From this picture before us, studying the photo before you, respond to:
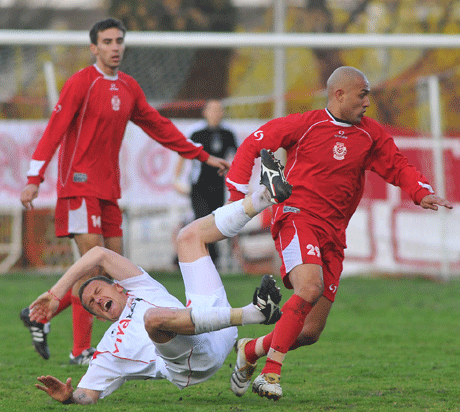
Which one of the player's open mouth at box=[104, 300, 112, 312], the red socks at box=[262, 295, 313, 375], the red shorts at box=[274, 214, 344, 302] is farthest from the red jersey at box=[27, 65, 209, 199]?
the red socks at box=[262, 295, 313, 375]


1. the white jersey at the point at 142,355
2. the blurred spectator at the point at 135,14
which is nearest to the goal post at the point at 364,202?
the blurred spectator at the point at 135,14

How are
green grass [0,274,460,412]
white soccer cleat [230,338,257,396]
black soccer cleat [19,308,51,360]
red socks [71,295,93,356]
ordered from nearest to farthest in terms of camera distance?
green grass [0,274,460,412]
white soccer cleat [230,338,257,396]
black soccer cleat [19,308,51,360]
red socks [71,295,93,356]

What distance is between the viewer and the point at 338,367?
5645mm

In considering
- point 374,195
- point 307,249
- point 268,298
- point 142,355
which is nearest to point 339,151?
point 307,249

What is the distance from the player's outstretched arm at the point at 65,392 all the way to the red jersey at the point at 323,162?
1.60 m

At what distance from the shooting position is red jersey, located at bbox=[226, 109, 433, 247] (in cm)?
490

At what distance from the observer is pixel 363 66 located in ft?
62.4

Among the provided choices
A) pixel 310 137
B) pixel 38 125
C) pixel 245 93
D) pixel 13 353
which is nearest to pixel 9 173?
pixel 38 125

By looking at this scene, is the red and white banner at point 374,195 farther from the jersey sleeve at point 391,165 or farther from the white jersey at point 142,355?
the white jersey at point 142,355

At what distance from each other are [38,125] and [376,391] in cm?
779

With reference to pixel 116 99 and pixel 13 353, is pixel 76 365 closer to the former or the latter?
pixel 13 353

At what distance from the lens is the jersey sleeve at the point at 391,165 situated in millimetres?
5020

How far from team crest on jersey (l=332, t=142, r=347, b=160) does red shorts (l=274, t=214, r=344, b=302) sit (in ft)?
1.59

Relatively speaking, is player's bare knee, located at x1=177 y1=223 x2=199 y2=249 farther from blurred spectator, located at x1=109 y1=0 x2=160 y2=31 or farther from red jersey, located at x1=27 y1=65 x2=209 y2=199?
blurred spectator, located at x1=109 y1=0 x2=160 y2=31
